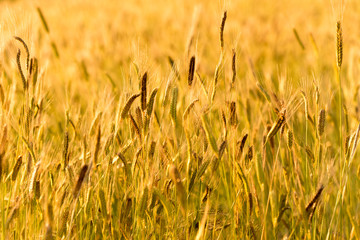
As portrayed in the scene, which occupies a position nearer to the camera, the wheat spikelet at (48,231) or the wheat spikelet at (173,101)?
the wheat spikelet at (48,231)

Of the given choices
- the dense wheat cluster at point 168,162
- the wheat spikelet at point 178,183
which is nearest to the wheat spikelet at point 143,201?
the dense wheat cluster at point 168,162

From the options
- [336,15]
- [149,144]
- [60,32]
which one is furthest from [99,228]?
[60,32]

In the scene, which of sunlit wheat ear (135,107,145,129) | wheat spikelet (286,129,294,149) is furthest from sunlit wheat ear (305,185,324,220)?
sunlit wheat ear (135,107,145,129)

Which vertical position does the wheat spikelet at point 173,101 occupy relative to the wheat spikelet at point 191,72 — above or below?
below

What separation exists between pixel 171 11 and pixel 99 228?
4.07m

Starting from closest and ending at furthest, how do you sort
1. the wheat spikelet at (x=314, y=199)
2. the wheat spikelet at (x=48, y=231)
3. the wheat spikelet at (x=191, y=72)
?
1. the wheat spikelet at (x=48, y=231)
2. the wheat spikelet at (x=314, y=199)
3. the wheat spikelet at (x=191, y=72)

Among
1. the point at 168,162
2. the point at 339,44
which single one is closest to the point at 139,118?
the point at 168,162

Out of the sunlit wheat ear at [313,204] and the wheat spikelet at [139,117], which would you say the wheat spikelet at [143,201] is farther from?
the sunlit wheat ear at [313,204]

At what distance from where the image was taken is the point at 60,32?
177 inches

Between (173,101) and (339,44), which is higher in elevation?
(339,44)

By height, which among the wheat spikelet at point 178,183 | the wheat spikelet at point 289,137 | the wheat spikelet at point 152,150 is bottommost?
the wheat spikelet at point 178,183

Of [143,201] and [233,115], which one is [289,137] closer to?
[233,115]

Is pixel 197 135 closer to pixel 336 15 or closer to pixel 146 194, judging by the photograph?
pixel 146 194

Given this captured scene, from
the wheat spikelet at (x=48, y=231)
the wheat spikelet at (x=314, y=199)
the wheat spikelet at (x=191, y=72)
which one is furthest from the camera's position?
the wheat spikelet at (x=191, y=72)
